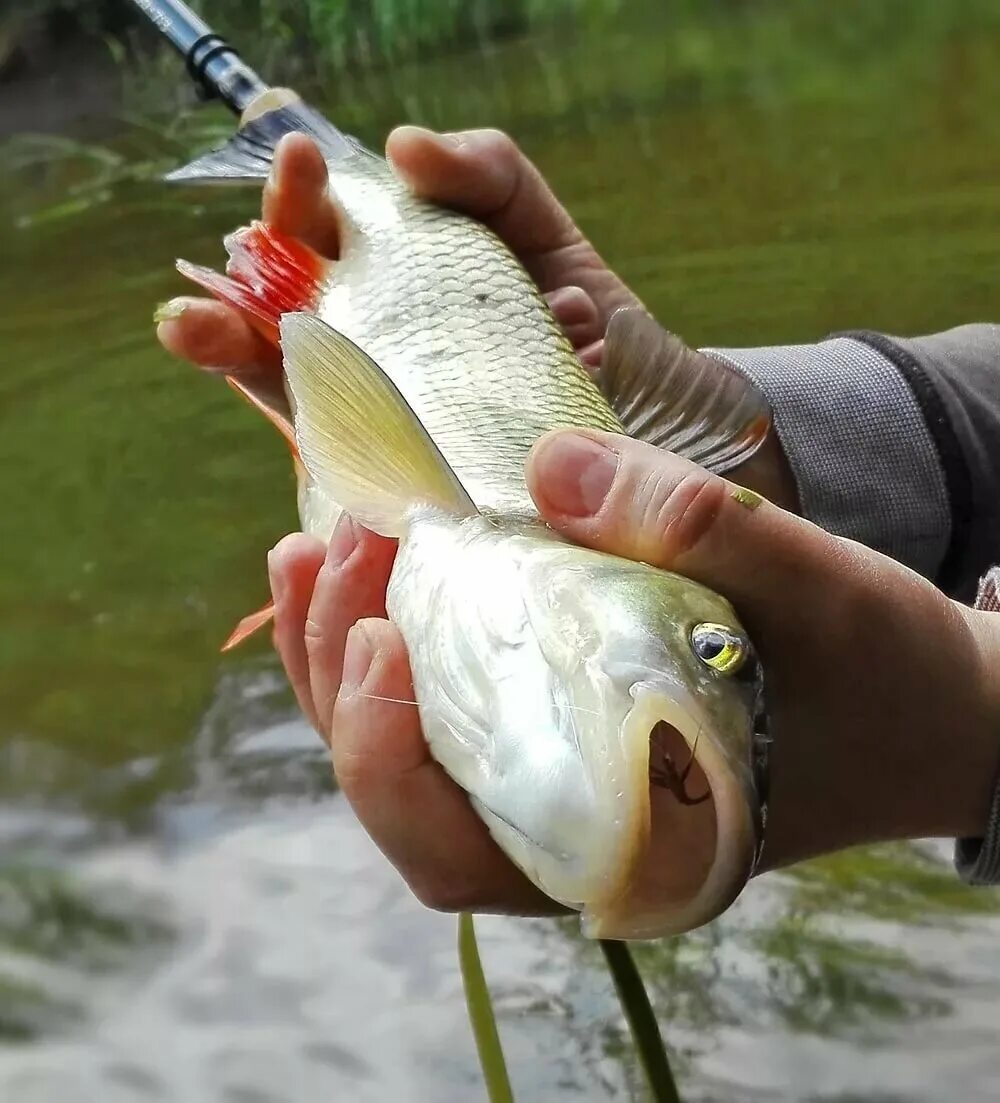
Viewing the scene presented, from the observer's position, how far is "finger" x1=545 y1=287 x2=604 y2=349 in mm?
1808

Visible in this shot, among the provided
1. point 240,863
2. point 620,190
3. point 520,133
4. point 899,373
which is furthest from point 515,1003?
point 520,133

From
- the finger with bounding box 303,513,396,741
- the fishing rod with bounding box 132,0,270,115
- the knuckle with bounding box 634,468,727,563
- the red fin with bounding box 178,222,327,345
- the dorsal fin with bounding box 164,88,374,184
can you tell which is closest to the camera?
the knuckle with bounding box 634,468,727,563

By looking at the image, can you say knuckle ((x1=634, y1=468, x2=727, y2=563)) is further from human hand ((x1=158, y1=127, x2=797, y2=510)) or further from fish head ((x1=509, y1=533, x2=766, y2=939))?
human hand ((x1=158, y1=127, x2=797, y2=510))

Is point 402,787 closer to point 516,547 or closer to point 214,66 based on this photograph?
point 516,547

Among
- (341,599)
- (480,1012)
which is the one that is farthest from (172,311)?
(480,1012)

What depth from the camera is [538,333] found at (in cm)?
141

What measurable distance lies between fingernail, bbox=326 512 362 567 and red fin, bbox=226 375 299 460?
0.23 metres

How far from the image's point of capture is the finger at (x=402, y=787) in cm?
91

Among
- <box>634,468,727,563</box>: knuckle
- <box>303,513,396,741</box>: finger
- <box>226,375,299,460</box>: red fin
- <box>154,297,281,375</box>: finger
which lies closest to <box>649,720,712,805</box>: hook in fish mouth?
<box>634,468,727,563</box>: knuckle

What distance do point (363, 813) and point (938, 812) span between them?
48cm

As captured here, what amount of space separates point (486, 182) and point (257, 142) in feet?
1.13

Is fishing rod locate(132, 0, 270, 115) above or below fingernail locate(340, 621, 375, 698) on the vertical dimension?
above

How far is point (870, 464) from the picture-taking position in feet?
5.26

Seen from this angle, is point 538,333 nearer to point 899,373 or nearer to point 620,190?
point 899,373
